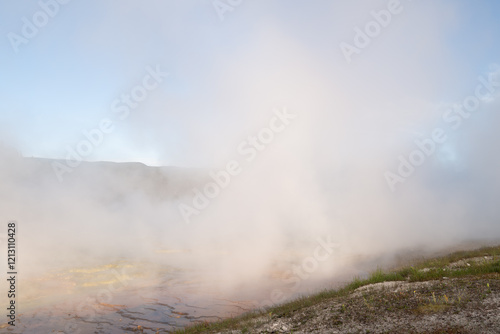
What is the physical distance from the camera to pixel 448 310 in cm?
616

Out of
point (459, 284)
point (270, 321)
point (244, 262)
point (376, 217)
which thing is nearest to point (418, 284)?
point (459, 284)

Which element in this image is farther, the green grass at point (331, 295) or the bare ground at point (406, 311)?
the green grass at point (331, 295)

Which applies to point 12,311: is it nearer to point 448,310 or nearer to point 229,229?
point 448,310
